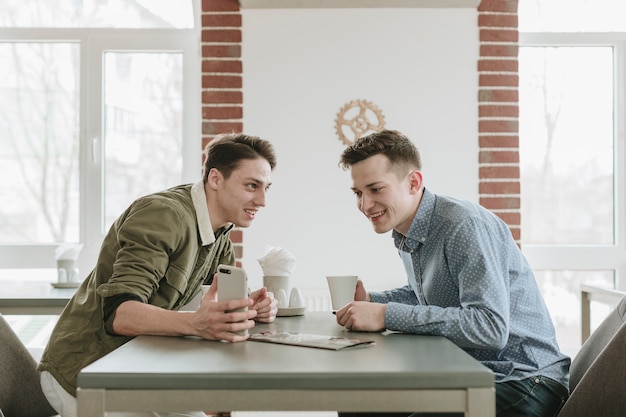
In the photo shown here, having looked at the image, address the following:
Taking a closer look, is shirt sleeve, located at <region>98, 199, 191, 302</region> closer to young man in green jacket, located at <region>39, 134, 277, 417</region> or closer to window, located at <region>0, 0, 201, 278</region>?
young man in green jacket, located at <region>39, 134, 277, 417</region>

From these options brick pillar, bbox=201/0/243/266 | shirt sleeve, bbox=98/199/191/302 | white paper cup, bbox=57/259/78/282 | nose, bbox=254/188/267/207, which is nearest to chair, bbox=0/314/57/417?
shirt sleeve, bbox=98/199/191/302

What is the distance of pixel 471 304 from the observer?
1.77 meters

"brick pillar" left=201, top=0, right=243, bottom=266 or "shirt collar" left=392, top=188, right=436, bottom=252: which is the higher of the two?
"brick pillar" left=201, top=0, right=243, bottom=266

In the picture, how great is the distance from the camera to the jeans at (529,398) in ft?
6.00

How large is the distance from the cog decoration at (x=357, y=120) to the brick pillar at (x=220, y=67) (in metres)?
0.55

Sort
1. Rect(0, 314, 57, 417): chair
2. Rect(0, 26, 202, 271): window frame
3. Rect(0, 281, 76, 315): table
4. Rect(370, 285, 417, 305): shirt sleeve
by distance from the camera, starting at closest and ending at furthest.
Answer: Rect(0, 314, 57, 417): chair → Rect(370, 285, 417, 305): shirt sleeve → Rect(0, 281, 76, 315): table → Rect(0, 26, 202, 271): window frame

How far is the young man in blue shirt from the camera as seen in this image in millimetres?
1774

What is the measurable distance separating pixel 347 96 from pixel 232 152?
6.22ft

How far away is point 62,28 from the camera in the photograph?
14.0 feet

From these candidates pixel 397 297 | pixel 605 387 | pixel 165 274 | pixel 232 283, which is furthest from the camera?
pixel 397 297

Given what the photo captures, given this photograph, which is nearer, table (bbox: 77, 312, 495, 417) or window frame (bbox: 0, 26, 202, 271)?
table (bbox: 77, 312, 495, 417)

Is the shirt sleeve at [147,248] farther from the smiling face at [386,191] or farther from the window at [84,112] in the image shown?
the window at [84,112]

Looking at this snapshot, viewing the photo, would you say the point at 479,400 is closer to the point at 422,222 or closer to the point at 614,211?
the point at 422,222

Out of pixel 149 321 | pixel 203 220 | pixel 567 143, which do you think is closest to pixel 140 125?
pixel 203 220
